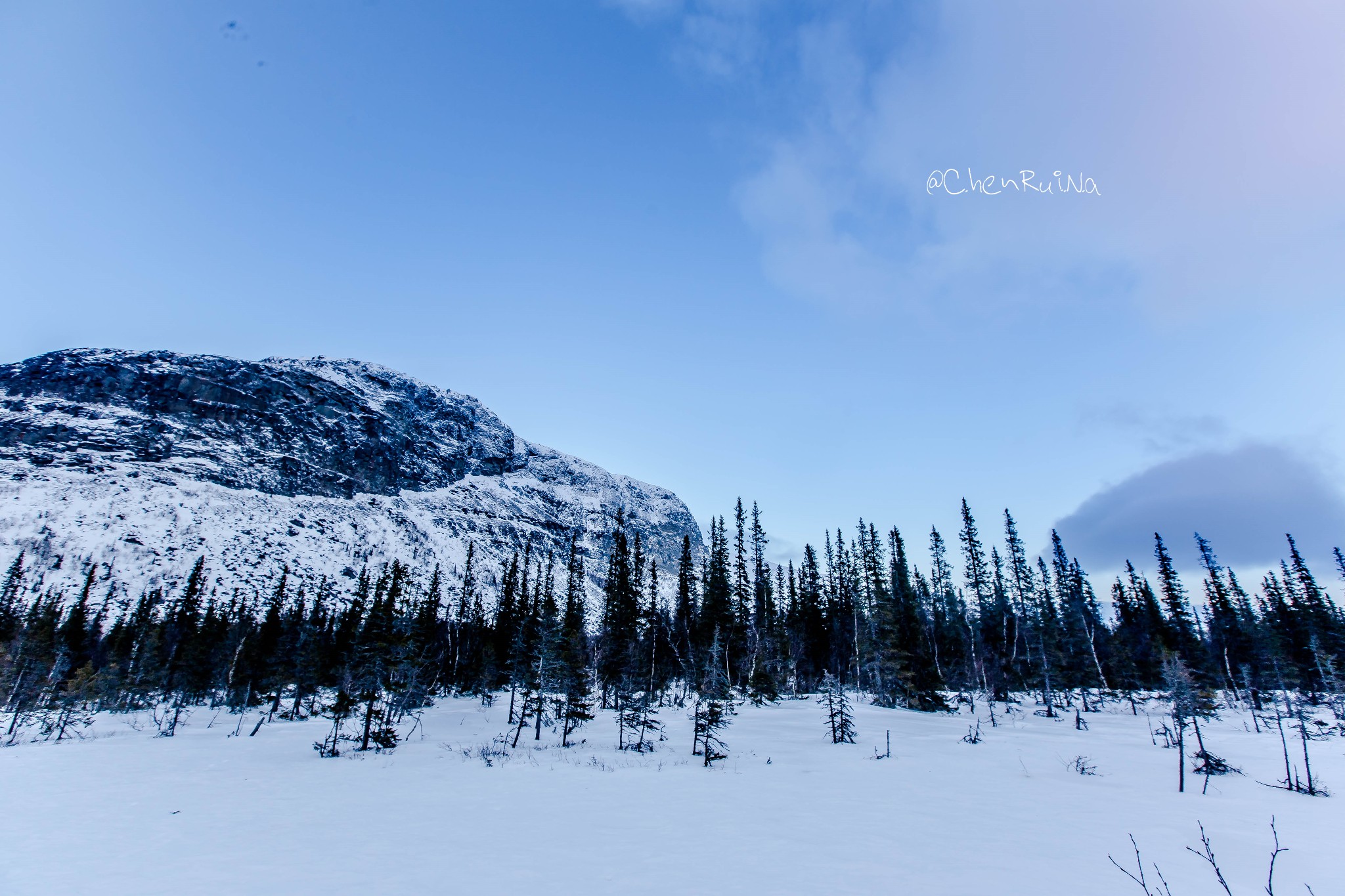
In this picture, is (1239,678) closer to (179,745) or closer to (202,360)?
(179,745)

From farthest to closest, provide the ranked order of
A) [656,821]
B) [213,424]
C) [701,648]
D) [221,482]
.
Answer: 1. [213,424]
2. [221,482]
3. [701,648]
4. [656,821]

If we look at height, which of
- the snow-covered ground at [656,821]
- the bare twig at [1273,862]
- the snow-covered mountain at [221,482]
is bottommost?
the snow-covered ground at [656,821]

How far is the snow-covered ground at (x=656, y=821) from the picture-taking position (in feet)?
28.3

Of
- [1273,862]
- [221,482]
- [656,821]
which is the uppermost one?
[221,482]

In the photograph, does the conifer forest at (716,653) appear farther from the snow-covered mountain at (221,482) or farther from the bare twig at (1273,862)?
the snow-covered mountain at (221,482)

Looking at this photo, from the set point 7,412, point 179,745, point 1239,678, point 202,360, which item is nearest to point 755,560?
point 1239,678

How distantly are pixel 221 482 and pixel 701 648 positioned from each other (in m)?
144

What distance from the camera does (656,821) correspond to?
12477mm

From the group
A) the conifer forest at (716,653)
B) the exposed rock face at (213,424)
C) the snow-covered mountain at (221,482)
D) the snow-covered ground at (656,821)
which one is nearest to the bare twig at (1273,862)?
the snow-covered ground at (656,821)

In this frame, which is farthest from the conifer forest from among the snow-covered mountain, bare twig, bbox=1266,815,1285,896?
the snow-covered mountain

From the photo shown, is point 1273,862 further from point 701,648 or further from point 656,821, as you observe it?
point 701,648

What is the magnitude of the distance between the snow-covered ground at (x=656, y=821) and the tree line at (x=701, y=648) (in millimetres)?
6893

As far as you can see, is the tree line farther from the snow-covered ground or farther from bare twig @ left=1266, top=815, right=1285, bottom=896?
bare twig @ left=1266, top=815, right=1285, bottom=896

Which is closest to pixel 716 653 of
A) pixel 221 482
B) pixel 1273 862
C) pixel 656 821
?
pixel 656 821
